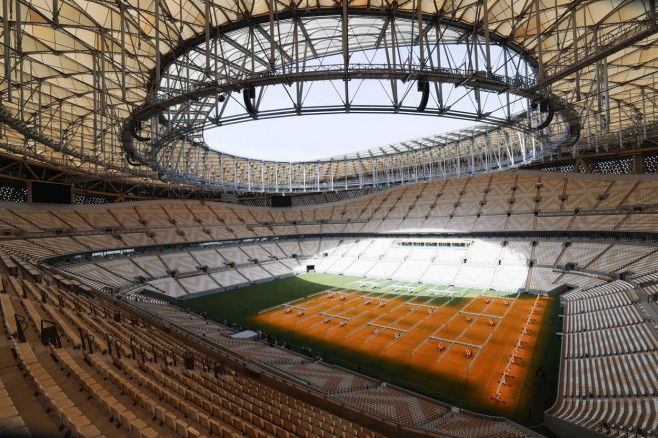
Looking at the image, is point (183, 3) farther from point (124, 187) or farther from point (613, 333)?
point (124, 187)

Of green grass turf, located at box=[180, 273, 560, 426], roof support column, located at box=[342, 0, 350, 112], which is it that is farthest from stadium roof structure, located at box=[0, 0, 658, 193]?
green grass turf, located at box=[180, 273, 560, 426]

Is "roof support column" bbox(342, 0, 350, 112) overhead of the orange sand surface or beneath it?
overhead

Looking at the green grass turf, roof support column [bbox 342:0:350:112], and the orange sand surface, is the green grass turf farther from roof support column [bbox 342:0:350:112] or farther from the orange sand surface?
roof support column [bbox 342:0:350:112]

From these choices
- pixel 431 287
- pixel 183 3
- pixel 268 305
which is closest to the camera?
pixel 183 3

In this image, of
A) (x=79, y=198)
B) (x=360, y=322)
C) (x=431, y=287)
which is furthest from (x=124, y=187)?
(x=431, y=287)

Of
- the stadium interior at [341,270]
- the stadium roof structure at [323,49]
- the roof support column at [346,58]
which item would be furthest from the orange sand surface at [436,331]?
the roof support column at [346,58]

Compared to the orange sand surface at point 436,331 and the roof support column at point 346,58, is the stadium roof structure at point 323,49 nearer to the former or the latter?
the roof support column at point 346,58

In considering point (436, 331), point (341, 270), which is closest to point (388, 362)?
point (436, 331)

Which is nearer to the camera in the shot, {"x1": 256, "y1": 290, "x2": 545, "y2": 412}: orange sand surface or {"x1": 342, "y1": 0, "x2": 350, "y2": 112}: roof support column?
{"x1": 342, "y1": 0, "x2": 350, "y2": 112}: roof support column
